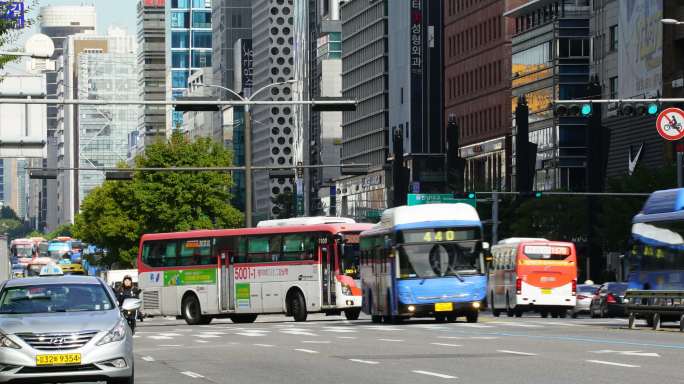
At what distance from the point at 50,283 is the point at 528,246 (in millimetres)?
46184

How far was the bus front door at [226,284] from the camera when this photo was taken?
194 ft

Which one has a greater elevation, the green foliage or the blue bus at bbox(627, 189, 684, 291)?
the green foliage

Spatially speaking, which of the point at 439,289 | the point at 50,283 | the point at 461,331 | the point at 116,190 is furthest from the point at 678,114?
the point at 116,190

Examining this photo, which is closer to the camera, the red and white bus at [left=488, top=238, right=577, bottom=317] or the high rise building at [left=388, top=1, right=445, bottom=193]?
the red and white bus at [left=488, top=238, right=577, bottom=317]

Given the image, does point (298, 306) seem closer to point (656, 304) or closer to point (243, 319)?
point (243, 319)

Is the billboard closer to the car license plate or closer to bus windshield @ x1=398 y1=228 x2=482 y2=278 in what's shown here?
bus windshield @ x1=398 y1=228 x2=482 y2=278

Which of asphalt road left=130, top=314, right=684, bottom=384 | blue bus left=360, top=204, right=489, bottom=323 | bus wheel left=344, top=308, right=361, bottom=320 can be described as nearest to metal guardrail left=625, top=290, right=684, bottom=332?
asphalt road left=130, top=314, right=684, bottom=384

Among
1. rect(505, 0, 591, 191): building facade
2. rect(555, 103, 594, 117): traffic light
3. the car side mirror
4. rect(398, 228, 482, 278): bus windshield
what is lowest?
the car side mirror

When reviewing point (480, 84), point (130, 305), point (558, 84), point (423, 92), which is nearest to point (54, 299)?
point (130, 305)

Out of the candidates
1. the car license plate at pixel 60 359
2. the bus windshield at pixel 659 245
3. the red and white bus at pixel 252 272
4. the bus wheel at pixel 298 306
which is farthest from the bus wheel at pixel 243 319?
the car license plate at pixel 60 359

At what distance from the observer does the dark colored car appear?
6431 centimetres

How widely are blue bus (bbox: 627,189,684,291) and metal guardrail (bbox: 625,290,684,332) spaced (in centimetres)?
14

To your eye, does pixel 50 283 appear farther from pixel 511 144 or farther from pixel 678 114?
pixel 511 144

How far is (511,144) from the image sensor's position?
5556 inches
